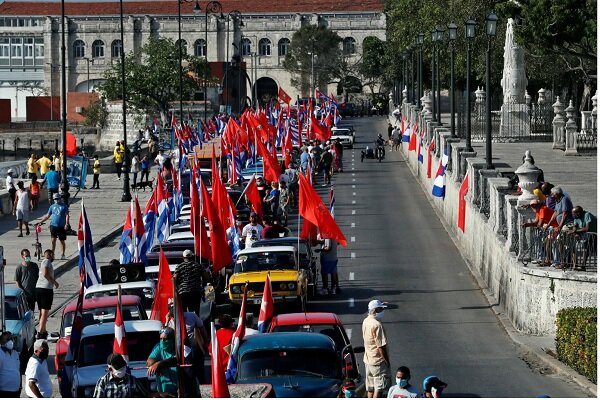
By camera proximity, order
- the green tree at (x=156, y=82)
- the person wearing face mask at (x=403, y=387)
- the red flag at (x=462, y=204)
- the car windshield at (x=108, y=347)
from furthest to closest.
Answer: the green tree at (x=156, y=82), the red flag at (x=462, y=204), the car windshield at (x=108, y=347), the person wearing face mask at (x=403, y=387)

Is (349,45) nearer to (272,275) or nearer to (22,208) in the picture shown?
(22,208)

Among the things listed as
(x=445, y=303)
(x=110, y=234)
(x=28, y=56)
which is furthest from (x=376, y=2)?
(x=445, y=303)

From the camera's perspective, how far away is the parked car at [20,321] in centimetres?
2231

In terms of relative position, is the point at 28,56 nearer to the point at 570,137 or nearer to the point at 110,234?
the point at 570,137

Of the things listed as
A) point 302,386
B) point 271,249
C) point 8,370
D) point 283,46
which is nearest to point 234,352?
point 302,386

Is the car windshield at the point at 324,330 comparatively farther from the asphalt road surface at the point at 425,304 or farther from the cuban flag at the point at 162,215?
the cuban flag at the point at 162,215

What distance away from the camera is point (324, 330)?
65.1 ft

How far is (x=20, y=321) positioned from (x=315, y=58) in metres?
136

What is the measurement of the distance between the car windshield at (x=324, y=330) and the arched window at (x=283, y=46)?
149 m

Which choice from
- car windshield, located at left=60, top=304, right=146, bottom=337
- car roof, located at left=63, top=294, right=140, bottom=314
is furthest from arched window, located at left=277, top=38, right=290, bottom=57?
car windshield, located at left=60, top=304, right=146, bottom=337

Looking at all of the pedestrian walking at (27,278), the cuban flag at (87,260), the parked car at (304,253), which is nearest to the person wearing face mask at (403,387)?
the pedestrian walking at (27,278)

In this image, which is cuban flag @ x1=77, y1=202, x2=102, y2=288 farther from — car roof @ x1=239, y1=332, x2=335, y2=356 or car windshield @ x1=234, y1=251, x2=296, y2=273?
car roof @ x1=239, y1=332, x2=335, y2=356

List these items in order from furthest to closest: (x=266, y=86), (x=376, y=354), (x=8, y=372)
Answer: (x=266, y=86) < (x=376, y=354) < (x=8, y=372)

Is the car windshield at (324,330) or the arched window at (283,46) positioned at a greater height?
the arched window at (283,46)
